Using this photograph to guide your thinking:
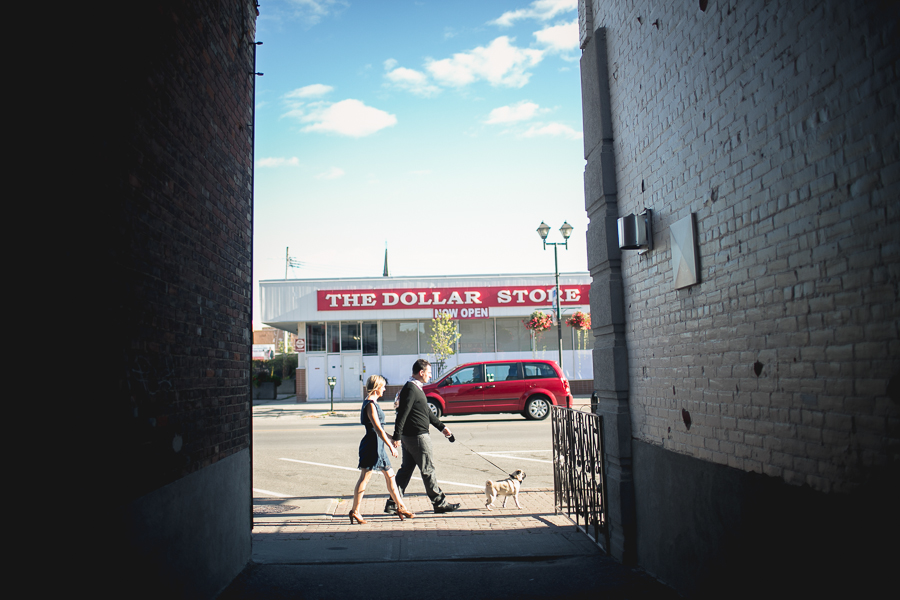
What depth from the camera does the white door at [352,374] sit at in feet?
97.2

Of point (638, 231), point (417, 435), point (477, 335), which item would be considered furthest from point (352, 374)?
point (638, 231)

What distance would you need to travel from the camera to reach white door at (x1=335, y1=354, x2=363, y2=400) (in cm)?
2962

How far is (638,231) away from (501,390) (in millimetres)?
13120

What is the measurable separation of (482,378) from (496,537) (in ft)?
38.1

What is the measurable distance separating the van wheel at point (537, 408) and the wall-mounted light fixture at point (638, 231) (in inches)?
514

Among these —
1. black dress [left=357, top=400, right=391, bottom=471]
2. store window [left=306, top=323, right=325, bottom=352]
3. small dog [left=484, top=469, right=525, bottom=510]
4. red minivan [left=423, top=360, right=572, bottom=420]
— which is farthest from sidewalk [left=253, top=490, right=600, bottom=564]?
store window [left=306, top=323, right=325, bottom=352]

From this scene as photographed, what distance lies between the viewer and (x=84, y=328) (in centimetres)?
317

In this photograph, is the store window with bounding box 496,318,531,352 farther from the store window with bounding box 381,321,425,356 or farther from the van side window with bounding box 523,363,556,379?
the van side window with bounding box 523,363,556,379

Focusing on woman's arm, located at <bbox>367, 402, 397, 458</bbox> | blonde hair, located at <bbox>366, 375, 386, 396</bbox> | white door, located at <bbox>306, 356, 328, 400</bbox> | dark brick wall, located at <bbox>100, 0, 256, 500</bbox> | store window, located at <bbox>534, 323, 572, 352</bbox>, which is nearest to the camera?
dark brick wall, located at <bbox>100, 0, 256, 500</bbox>

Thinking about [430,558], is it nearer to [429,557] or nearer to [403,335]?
[429,557]

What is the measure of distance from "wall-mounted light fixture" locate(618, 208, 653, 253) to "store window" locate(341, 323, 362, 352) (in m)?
24.9

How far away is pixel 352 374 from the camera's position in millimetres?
29703

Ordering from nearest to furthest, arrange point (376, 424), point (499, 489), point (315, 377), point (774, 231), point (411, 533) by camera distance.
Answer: point (774, 231) → point (411, 533) → point (376, 424) → point (499, 489) → point (315, 377)

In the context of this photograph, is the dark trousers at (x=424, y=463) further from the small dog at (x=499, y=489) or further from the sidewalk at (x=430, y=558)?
the small dog at (x=499, y=489)
